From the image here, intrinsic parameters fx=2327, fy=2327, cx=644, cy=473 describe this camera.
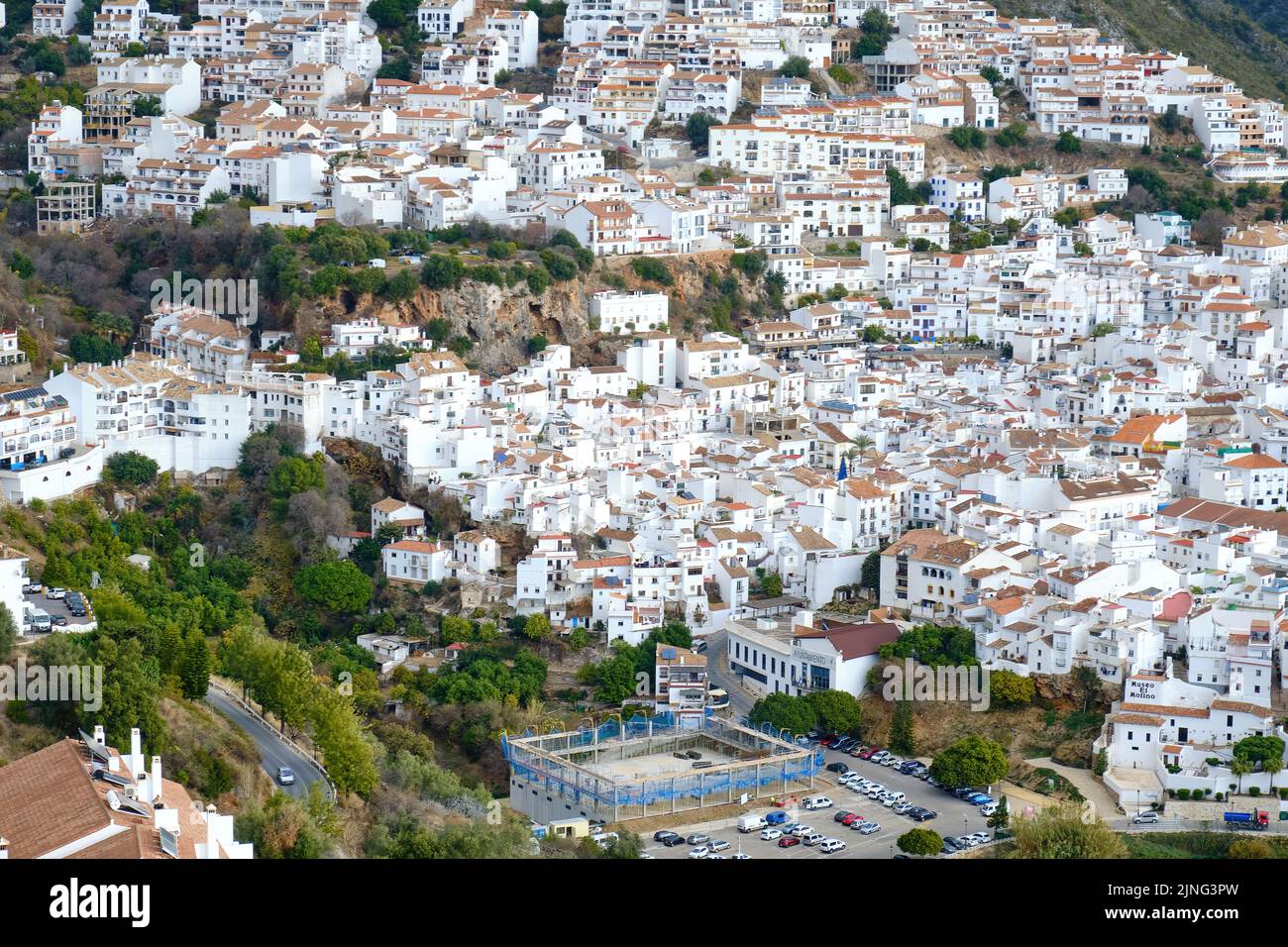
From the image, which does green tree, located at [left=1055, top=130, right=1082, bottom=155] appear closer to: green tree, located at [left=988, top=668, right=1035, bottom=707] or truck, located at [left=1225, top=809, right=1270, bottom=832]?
green tree, located at [left=988, top=668, right=1035, bottom=707]

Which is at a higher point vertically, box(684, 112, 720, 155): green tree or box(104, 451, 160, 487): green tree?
box(684, 112, 720, 155): green tree

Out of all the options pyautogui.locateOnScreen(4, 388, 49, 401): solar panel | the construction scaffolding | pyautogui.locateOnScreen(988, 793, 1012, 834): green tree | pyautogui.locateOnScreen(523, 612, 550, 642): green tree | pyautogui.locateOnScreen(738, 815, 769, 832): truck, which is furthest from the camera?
pyautogui.locateOnScreen(4, 388, 49, 401): solar panel

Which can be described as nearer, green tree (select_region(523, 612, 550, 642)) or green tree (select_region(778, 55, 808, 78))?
green tree (select_region(523, 612, 550, 642))

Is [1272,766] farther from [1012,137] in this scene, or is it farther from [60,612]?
[1012,137]

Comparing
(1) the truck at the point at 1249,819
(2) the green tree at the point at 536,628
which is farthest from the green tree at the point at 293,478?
(1) the truck at the point at 1249,819

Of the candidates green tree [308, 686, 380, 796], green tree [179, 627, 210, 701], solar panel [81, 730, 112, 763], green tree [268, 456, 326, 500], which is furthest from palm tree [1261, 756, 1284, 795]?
green tree [268, 456, 326, 500]

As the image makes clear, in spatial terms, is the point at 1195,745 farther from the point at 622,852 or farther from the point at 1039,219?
the point at 1039,219

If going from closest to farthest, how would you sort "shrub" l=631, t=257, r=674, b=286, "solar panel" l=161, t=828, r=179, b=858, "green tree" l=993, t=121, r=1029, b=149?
"solar panel" l=161, t=828, r=179, b=858 < "shrub" l=631, t=257, r=674, b=286 < "green tree" l=993, t=121, r=1029, b=149
